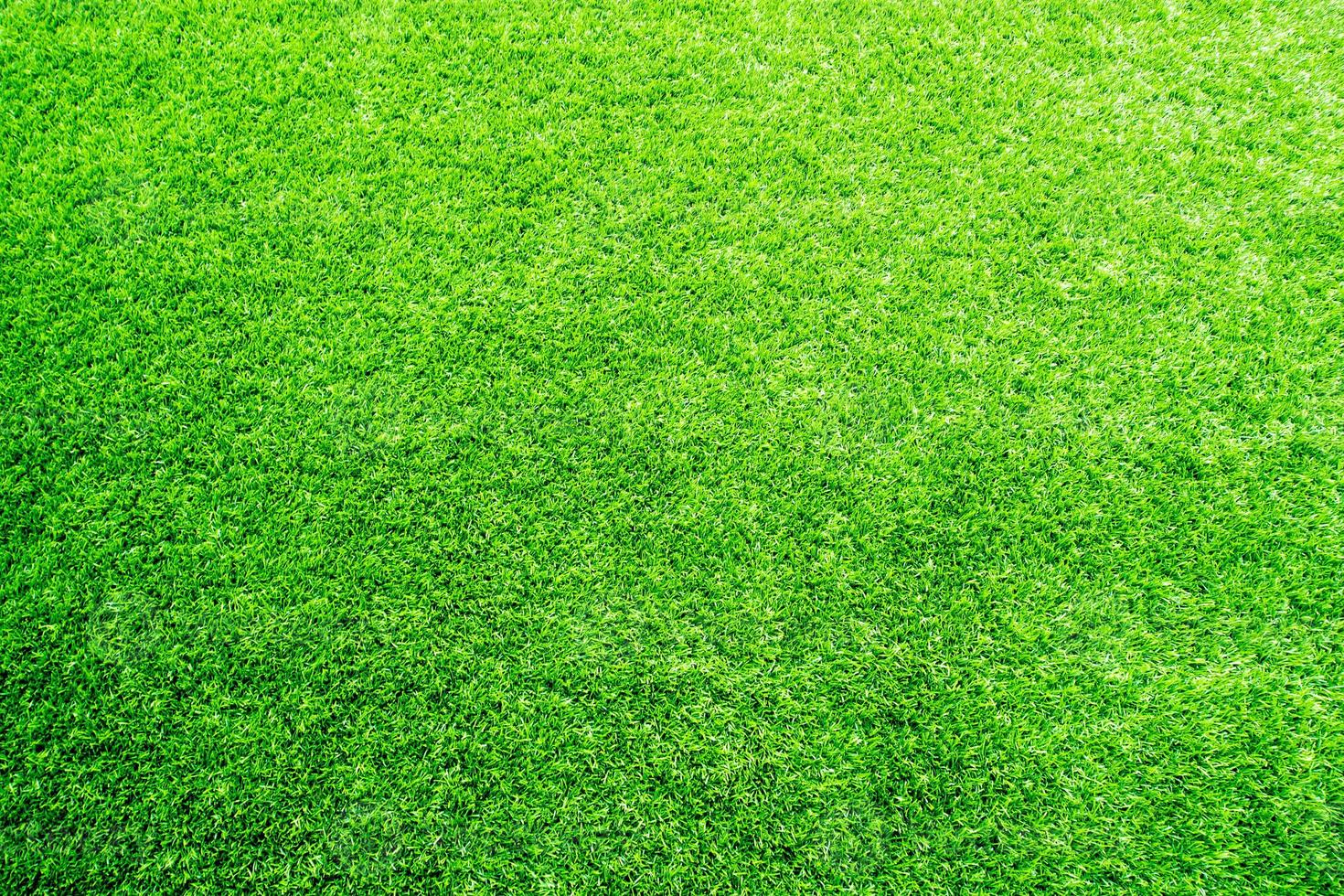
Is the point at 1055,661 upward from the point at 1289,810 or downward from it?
upward

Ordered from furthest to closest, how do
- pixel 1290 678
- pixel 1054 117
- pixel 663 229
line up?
1. pixel 1054 117
2. pixel 663 229
3. pixel 1290 678

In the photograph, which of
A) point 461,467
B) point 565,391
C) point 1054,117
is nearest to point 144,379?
point 461,467

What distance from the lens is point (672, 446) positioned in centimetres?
215

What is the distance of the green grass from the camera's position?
5.77 feet

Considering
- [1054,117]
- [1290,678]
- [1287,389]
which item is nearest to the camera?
[1290,678]

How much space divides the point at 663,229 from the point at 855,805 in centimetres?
180

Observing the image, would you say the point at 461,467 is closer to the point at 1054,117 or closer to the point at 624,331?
the point at 624,331

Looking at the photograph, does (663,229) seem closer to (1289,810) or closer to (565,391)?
(565,391)

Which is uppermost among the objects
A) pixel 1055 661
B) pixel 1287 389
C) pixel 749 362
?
pixel 1287 389

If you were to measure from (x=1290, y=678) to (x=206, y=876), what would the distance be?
272cm

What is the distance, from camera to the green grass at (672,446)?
1760mm

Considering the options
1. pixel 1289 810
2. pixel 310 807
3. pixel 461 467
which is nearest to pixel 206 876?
pixel 310 807

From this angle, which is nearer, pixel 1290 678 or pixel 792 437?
pixel 1290 678

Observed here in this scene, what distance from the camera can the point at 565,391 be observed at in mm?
2205
